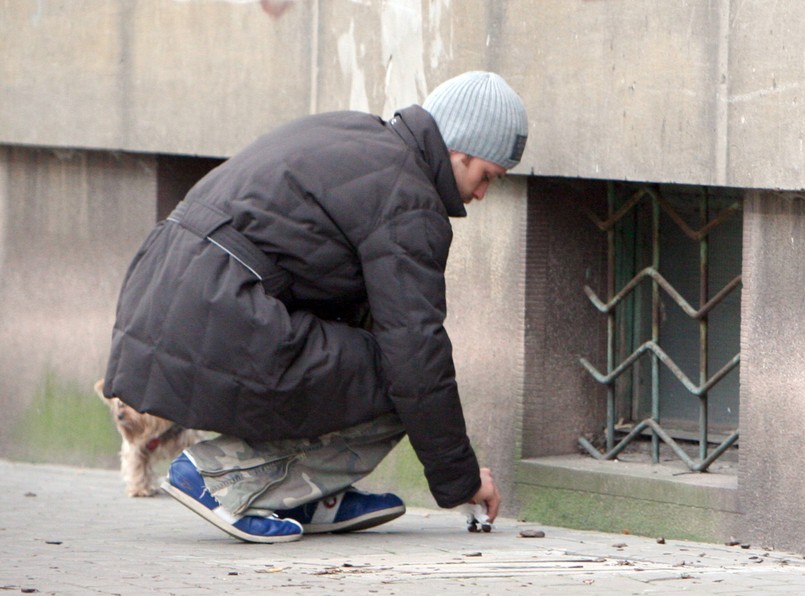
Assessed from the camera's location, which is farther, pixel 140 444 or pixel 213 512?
pixel 140 444

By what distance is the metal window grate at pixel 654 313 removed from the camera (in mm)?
5488

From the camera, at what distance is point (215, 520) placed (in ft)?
15.6

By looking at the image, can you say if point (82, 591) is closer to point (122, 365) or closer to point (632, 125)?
point (122, 365)

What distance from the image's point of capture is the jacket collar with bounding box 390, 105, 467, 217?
465 cm

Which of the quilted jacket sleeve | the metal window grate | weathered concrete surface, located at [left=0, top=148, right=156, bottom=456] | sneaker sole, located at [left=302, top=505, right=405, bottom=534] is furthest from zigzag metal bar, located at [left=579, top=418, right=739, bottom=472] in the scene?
weathered concrete surface, located at [left=0, top=148, right=156, bottom=456]

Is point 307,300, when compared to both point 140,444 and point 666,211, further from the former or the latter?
point 140,444

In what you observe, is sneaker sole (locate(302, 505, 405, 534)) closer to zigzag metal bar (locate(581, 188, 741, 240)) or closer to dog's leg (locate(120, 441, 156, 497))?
zigzag metal bar (locate(581, 188, 741, 240))

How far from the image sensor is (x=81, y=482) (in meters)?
6.68

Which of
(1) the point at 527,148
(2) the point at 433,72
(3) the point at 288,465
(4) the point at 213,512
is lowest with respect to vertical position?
(4) the point at 213,512

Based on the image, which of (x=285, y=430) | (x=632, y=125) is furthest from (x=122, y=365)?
(x=632, y=125)

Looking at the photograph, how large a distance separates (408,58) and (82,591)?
263cm

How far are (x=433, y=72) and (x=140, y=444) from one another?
6.40 feet

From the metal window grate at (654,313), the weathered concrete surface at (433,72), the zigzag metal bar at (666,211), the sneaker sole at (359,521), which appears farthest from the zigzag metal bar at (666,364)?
the sneaker sole at (359,521)

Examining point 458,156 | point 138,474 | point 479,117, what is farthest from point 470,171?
point 138,474
